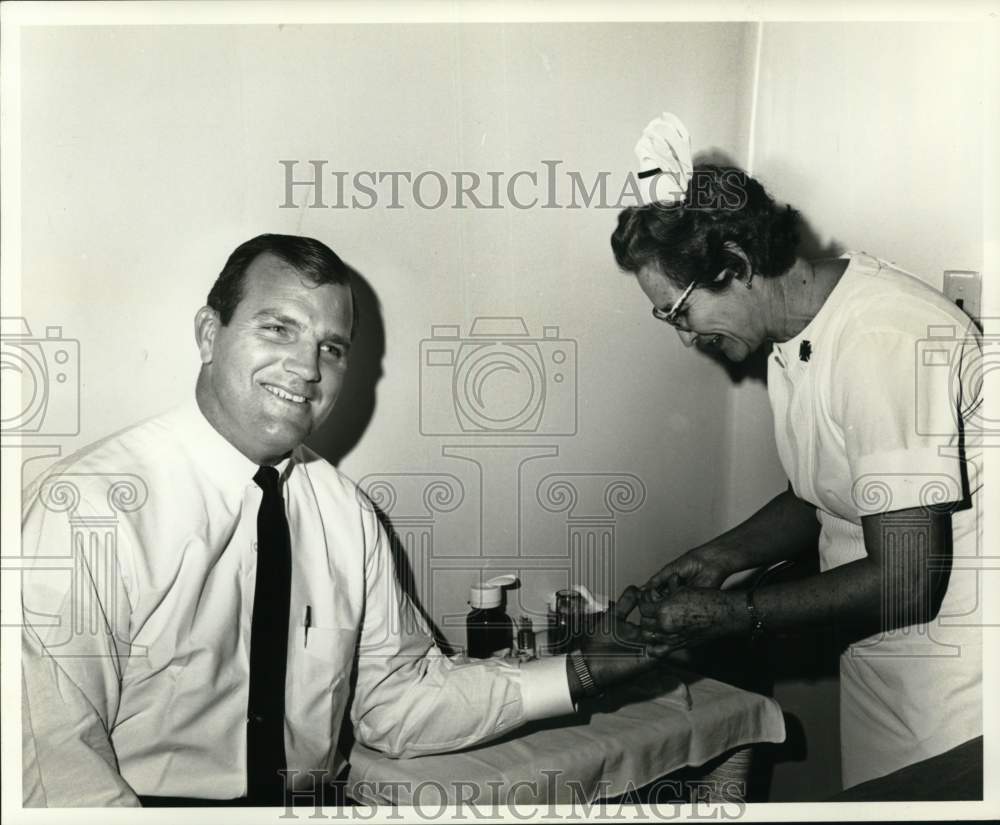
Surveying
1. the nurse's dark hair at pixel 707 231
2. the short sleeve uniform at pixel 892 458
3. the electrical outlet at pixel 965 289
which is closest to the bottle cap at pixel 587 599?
the short sleeve uniform at pixel 892 458

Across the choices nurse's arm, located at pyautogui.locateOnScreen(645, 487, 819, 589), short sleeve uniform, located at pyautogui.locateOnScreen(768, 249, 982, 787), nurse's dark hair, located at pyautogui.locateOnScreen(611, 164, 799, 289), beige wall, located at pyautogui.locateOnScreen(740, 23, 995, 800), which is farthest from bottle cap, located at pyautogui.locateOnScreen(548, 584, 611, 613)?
nurse's dark hair, located at pyautogui.locateOnScreen(611, 164, 799, 289)

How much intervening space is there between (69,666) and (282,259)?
0.60 meters

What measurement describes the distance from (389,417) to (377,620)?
28 cm

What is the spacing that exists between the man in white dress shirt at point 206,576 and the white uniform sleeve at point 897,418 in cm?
71

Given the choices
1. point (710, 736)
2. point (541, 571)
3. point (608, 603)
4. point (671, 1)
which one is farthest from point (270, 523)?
point (671, 1)

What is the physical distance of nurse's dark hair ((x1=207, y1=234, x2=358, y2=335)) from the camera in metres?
1.27

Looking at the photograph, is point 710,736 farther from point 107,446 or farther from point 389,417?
point 107,446

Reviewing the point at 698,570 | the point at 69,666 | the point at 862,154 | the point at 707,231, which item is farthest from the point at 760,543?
the point at 69,666

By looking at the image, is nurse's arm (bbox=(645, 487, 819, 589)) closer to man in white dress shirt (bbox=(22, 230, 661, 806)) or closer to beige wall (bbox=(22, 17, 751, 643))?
beige wall (bbox=(22, 17, 751, 643))

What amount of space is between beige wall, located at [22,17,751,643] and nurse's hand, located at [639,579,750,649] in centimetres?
6

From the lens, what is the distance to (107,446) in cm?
128

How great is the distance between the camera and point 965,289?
1.42m

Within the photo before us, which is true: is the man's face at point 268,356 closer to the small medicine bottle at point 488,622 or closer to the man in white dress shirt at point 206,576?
the man in white dress shirt at point 206,576

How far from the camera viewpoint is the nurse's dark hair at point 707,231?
1.36m
